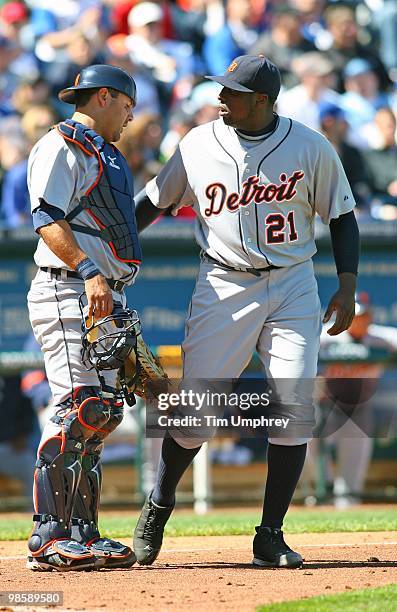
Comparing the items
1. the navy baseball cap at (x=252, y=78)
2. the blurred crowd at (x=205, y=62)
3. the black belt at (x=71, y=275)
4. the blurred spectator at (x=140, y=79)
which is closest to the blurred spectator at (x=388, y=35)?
the blurred crowd at (x=205, y=62)

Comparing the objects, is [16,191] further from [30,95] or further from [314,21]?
[314,21]

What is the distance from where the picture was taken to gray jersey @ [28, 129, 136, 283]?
15.1 feet

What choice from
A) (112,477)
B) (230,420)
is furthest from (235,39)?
(230,420)

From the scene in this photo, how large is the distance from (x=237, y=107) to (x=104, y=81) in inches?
22.6

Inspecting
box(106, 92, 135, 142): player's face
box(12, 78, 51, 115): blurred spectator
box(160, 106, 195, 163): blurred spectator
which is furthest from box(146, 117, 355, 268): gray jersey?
box(12, 78, 51, 115): blurred spectator

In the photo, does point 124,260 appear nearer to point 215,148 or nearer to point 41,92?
point 215,148

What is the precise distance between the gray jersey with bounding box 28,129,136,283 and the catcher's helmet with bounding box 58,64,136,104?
0.76 feet

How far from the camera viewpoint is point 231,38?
42.3 feet

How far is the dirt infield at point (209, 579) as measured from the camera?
387 centimetres

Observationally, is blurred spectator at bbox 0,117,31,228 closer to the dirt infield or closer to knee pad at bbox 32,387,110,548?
the dirt infield

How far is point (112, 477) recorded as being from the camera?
9516 mm

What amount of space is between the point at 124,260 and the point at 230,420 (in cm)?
139

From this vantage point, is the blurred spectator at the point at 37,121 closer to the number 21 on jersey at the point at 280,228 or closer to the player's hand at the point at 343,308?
the number 21 on jersey at the point at 280,228

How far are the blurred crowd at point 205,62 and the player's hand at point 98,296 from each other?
5788 mm
